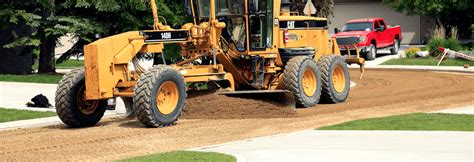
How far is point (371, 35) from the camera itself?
138 feet

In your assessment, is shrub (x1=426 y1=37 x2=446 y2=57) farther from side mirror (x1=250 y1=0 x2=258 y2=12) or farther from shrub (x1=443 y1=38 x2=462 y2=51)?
side mirror (x1=250 y1=0 x2=258 y2=12)

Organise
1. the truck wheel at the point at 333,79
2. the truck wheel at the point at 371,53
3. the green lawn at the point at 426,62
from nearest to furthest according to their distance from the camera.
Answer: the truck wheel at the point at 333,79, the green lawn at the point at 426,62, the truck wheel at the point at 371,53

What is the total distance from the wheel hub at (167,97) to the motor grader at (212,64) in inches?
0.7

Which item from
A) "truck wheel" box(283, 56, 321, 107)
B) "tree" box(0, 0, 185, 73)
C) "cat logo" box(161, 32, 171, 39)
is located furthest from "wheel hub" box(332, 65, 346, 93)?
"tree" box(0, 0, 185, 73)

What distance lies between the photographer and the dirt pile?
19.2m

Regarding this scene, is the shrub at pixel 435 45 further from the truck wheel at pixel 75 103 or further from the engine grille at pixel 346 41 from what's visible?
the truck wheel at pixel 75 103

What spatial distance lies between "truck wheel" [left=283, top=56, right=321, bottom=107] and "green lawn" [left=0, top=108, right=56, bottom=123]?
4.93 m

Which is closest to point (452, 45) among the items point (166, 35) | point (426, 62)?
point (426, 62)

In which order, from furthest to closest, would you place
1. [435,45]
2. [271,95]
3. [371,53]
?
[371,53]
[435,45]
[271,95]

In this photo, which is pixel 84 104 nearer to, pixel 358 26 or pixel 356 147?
pixel 356 147

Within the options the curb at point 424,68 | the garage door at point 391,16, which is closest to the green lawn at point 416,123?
the curb at point 424,68

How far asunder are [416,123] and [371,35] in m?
25.8

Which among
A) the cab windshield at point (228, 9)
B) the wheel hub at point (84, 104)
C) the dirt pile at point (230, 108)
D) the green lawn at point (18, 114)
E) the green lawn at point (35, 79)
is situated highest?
the cab windshield at point (228, 9)

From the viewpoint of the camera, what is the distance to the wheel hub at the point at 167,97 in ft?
57.9
